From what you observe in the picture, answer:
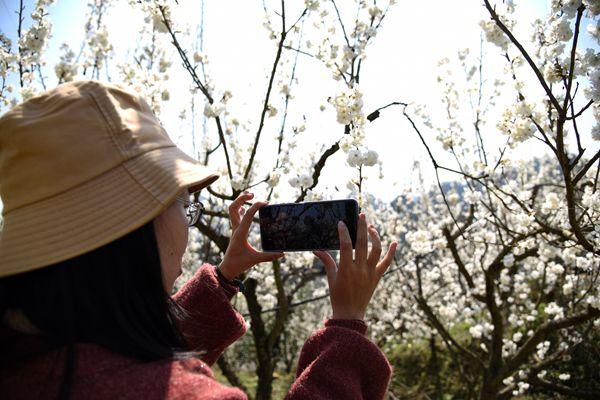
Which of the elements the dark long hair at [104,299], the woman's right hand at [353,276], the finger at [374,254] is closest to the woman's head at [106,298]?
the dark long hair at [104,299]

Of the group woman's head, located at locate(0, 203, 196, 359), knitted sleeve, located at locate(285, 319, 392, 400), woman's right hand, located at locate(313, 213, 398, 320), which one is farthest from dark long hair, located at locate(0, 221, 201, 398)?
woman's right hand, located at locate(313, 213, 398, 320)

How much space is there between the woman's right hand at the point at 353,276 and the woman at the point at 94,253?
0.64 feet

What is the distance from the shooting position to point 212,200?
6.22 m

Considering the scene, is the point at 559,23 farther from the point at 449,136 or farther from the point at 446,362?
the point at 446,362

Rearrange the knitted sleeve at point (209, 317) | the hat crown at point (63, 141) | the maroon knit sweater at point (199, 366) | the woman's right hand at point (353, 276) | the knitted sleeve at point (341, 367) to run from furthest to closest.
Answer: the knitted sleeve at point (209, 317), the woman's right hand at point (353, 276), the knitted sleeve at point (341, 367), the hat crown at point (63, 141), the maroon knit sweater at point (199, 366)

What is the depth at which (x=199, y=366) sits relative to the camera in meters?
0.80

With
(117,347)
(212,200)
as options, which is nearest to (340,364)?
(117,347)

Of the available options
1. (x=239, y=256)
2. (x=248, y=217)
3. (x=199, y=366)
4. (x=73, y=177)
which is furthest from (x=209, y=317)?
(x=73, y=177)

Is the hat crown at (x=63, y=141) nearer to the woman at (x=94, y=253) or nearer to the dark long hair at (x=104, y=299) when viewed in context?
the woman at (x=94, y=253)

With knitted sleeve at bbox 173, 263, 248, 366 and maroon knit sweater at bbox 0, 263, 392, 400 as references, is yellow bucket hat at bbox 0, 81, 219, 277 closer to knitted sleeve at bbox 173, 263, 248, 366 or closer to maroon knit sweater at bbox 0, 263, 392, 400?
maroon knit sweater at bbox 0, 263, 392, 400

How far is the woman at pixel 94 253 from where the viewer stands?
29.1 inches

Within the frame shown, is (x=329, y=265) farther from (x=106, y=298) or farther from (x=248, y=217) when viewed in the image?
(x=106, y=298)

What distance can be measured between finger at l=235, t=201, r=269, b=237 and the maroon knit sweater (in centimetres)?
16

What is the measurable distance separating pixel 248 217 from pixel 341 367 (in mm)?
521
